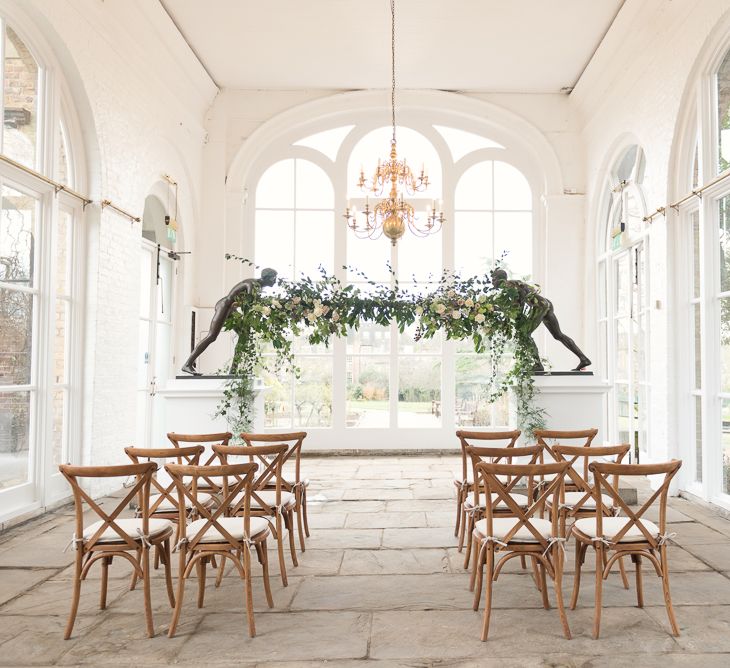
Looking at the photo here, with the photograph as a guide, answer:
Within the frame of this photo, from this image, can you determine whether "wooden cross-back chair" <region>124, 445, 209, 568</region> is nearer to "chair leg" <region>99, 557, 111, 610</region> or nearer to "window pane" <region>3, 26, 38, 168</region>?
"chair leg" <region>99, 557, 111, 610</region>

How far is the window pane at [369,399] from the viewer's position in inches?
381

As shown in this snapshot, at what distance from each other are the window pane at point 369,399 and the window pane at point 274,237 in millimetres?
1870

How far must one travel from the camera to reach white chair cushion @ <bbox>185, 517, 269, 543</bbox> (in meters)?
3.33

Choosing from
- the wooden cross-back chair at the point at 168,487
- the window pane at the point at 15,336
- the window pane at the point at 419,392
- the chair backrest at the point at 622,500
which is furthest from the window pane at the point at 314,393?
the chair backrest at the point at 622,500

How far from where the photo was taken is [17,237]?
209 inches

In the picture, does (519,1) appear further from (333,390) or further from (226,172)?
(333,390)

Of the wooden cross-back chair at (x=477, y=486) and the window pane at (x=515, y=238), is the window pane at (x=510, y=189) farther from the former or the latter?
the wooden cross-back chair at (x=477, y=486)

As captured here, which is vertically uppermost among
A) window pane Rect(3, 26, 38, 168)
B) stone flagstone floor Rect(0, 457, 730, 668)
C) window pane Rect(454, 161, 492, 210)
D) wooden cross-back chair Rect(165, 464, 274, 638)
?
window pane Rect(454, 161, 492, 210)

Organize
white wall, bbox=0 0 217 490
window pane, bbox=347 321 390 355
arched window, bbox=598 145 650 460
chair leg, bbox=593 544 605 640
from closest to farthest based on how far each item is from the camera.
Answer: chair leg, bbox=593 544 605 640
white wall, bbox=0 0 217 490
arched window, bbox=598 145 650 460
window pane, bbox=347 321 390 355

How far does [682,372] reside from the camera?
631 centimetres

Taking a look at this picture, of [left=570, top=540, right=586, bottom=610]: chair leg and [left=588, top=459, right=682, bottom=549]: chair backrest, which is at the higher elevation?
[left=588, top=459, right=682, bottom=549]: chair backrest

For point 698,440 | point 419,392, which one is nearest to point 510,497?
point 698,440

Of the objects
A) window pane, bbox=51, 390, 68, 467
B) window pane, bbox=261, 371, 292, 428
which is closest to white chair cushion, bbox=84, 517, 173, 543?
window pane, bbox=51, 390, 68, 467

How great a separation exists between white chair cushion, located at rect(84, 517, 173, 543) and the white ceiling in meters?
5.91
